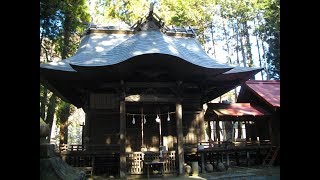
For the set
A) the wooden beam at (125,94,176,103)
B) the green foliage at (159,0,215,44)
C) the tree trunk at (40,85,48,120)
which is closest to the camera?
the wooden beam at (125,94,176,103)

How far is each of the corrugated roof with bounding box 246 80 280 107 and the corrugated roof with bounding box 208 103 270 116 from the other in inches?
29.7

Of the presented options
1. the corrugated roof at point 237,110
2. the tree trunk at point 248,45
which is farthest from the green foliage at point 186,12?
the corrugated roof at point 237,110

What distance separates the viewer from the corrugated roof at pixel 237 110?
59.5 feet

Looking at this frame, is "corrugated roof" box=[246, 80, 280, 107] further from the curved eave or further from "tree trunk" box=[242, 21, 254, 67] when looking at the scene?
"tree trunk" box=[242, 21, 254, 67]

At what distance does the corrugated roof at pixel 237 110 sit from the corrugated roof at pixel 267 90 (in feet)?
A: 2.47

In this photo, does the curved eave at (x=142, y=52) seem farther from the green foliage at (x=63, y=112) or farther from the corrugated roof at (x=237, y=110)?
the green foliage at (x=63, y=112)

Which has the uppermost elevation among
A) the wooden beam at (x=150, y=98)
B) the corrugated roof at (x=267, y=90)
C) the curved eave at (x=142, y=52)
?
the curved eave at (x=142, y=52)

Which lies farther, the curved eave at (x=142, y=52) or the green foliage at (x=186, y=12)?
the green foliage at (x=186, y=12)

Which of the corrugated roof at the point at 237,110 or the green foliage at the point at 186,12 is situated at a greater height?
the green foliage at the point at 186,12

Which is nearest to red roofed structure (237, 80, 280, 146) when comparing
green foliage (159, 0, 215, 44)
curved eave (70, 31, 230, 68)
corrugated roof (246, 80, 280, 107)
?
corrugated roof (246, 80, 280, 107)

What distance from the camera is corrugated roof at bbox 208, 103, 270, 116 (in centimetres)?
1814

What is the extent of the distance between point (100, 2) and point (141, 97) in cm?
2116
